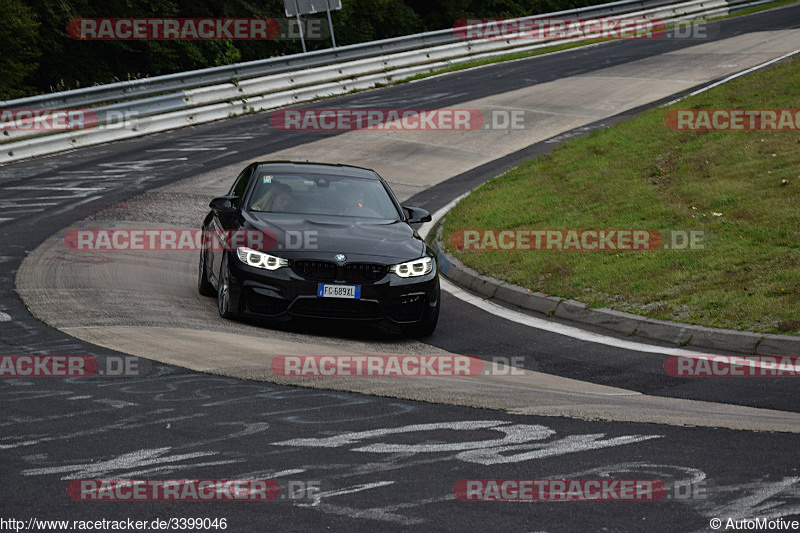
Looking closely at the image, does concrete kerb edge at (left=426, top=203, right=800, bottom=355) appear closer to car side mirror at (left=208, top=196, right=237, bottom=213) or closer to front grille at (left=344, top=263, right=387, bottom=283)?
front grille at (left=344, top=263, right=387, bottom=283)

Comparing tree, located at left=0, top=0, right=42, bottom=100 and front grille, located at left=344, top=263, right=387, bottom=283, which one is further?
tree, located at left=0, top=0, right=42, bottom=100

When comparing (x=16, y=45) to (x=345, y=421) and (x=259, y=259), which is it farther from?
(x=345, y=421)

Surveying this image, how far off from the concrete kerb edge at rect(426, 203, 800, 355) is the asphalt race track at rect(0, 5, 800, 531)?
24cm

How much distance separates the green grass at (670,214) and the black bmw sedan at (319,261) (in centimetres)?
221

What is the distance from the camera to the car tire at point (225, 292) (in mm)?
9750

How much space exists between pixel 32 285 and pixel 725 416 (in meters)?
7.20

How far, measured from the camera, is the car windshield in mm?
10688

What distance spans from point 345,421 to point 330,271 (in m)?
3.07

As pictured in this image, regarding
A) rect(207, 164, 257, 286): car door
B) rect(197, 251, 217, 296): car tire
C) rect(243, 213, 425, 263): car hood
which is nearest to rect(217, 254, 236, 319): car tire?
rect(207, 164, 257, 286): car door

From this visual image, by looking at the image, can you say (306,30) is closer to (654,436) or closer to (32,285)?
(32,285)

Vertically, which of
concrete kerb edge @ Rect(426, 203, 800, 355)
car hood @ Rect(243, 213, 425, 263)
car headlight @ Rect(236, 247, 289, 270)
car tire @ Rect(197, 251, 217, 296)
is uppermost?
car hood @ Rect(243, 213, 425, 263)

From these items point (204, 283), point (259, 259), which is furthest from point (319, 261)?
point (204, 283)

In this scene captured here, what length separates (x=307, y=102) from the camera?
2777cm

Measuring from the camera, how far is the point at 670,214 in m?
14.0
